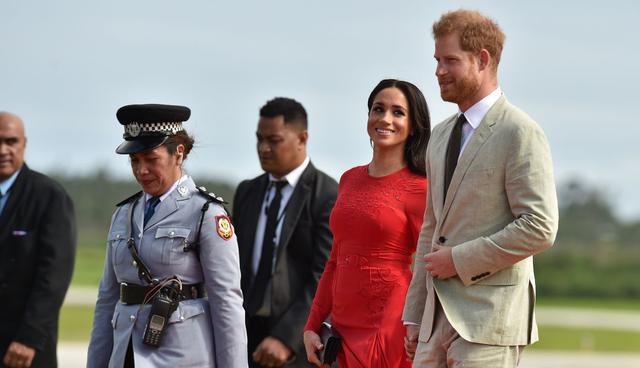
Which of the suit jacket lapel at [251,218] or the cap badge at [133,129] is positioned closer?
the cap badge at [133,129]

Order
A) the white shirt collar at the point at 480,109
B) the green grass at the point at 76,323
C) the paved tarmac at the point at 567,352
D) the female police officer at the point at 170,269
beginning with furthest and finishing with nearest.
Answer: the green grass at the point at 76,323 → the paved tarmac at the point at 567,352 → the female police officer at the point at 170,269 → the white shirt collar at the point at 480,109

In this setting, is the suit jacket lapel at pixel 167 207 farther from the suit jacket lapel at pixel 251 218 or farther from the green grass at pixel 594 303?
the green grass at pixel 594 303

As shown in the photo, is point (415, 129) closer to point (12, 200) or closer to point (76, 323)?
point (12, 200)

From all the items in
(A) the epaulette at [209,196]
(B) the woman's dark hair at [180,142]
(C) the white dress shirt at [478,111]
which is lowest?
(A) the epaulette at [209,196]

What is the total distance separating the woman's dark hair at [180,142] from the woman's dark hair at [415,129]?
0.88 meters

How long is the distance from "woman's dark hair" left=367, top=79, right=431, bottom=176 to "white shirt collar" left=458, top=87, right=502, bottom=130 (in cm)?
86

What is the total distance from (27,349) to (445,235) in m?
3.73

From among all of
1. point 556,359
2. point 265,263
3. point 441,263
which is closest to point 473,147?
point 441,263

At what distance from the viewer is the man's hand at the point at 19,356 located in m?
7.37

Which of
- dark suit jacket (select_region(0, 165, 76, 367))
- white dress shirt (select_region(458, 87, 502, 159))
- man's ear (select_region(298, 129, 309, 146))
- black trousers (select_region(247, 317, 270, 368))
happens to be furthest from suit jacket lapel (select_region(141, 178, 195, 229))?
dark suit jacket (select_region(0, 165, 76, 367))

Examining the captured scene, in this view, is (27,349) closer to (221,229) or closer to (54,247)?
(54,247)

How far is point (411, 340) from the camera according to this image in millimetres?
4734

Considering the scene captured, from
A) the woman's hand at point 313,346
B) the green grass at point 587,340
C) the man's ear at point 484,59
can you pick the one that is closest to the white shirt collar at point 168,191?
the woman's hand at point 313,346

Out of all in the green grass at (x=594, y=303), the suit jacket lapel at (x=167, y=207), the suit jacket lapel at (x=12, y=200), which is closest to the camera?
the suit jacket lapel at (x=167, y=207)
